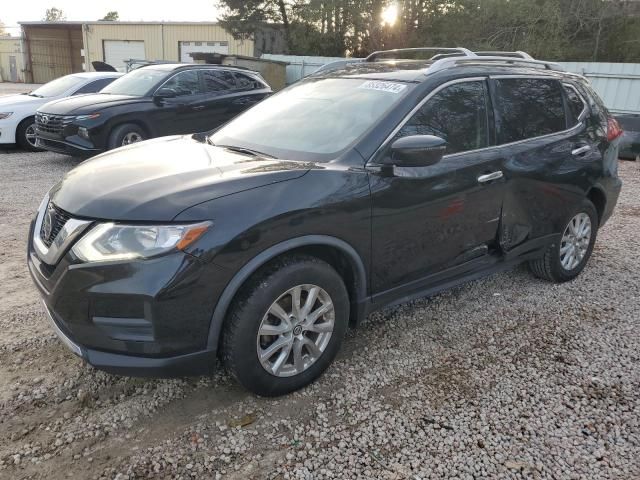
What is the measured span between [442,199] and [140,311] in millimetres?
1868

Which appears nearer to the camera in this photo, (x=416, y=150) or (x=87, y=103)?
(x=416, y=150)

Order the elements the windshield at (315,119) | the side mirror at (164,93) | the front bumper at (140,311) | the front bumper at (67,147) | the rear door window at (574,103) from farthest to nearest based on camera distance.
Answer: the side mirror at (164,93), the front bumper at (67,147), the rear door window at (574,103), the windshield at (315,119), the front bumper at (140,311)

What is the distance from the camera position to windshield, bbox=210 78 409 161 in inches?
120

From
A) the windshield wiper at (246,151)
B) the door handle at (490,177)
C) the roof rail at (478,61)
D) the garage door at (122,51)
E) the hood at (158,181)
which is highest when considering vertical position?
the garage door at (122,51)

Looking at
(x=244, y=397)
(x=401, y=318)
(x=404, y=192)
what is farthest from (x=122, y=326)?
(x=401, y=318)

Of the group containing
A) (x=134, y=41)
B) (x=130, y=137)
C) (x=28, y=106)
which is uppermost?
(x=134, y=41)

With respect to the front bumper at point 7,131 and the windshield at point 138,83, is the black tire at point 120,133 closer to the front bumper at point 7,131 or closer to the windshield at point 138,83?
the windshield at point 138,83

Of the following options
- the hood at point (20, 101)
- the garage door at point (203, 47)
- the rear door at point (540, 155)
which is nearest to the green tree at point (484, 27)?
the garage door at point (203, 47)

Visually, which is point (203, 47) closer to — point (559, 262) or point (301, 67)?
point (301, 67)

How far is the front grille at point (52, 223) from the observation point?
2.53 metres

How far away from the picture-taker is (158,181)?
2543 mm

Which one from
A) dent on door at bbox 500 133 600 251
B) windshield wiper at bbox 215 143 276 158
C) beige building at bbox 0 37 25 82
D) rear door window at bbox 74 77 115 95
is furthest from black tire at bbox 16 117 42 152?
beige building at bbox 0 37 25 82

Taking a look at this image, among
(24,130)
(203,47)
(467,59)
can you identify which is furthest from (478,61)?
(203,47)

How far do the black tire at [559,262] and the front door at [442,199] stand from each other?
92 centimetres
